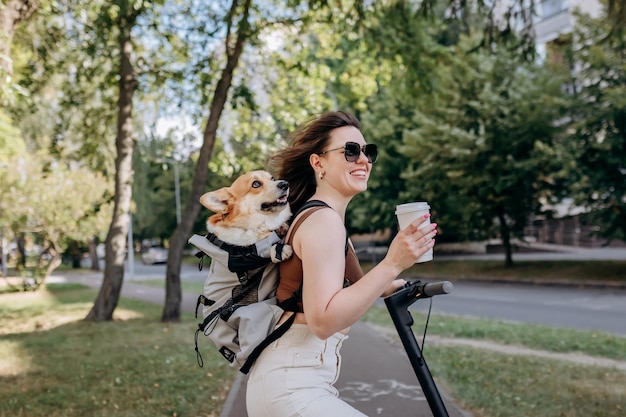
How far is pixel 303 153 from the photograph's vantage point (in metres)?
2.33

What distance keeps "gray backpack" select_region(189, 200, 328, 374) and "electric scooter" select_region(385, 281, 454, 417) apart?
1.18 ft

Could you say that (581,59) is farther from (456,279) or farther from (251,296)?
(251,296)

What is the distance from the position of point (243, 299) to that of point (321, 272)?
40 centimetres

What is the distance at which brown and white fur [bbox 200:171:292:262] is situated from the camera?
2172 mm

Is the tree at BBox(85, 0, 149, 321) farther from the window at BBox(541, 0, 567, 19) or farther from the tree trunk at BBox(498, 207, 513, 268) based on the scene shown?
the window at BBox(541, 0, 567, 19)

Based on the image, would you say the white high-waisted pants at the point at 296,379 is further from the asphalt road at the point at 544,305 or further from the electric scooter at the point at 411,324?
the asphalt road at the point at 544,305

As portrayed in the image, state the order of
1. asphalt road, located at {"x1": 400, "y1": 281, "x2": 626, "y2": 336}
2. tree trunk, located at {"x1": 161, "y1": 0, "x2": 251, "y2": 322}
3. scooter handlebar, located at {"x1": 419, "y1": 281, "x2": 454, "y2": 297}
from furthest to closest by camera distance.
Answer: asphalt road, located at {"x1": 400, "y1": 281, "x2": 626, "y2": 336}, tree trunk, located at {"x1": 161, "y1": 0, "x2": 251, "y2": 322}, scooter handlebar, located at {"x1": 419, "y1": 281, "x2": 454, "y2": 297}

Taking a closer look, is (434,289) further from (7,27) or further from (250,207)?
(7,27)

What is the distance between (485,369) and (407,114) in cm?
2369

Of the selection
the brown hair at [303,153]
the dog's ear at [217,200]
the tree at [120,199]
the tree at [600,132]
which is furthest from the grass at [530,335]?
the tree at [600,132]

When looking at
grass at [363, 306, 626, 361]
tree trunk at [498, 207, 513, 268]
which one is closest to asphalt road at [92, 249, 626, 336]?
grass at [363, 306, 626, 361]

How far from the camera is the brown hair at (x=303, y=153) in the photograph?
7.55 feet

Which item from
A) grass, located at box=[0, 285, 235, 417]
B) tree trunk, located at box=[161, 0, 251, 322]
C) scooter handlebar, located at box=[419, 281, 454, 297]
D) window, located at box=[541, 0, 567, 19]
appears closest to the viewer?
scooter handlebar, located at box=[419, 281, 454, 297]

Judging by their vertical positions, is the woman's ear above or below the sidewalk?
above
